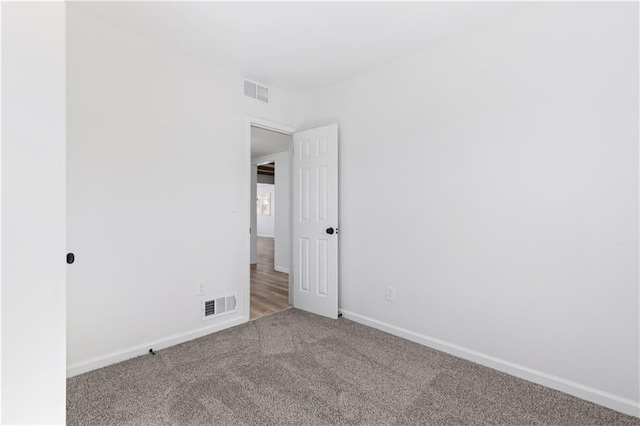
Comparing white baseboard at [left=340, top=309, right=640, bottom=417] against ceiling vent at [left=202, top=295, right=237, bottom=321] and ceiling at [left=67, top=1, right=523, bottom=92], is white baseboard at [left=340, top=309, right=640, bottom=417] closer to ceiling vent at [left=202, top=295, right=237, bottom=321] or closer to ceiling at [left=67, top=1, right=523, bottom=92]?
ceiling vent at [left=202, top=295, right=237, bottom=321]

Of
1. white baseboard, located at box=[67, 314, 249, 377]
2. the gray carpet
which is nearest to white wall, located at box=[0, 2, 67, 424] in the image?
the gray carpet

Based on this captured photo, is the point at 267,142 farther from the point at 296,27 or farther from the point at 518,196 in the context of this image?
the point at 518,196

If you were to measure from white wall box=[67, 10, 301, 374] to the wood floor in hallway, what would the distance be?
1.69 feet

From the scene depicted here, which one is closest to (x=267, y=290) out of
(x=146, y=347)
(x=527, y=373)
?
(x=146, y=347)

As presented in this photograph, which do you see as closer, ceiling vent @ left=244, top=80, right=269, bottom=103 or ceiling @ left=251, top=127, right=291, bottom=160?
ceiling vent @ left=244, top=80, right=269, bottom=103

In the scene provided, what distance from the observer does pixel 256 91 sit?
10.6 feet

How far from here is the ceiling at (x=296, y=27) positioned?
208 cm

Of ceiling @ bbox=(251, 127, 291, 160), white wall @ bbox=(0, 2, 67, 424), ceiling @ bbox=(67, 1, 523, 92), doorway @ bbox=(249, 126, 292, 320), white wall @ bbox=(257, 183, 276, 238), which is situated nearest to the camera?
white wall @ bbox=(0, 2, 67, 424)

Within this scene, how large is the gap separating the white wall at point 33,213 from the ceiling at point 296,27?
152cm

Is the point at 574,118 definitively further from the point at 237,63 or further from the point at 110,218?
the point at 110,218

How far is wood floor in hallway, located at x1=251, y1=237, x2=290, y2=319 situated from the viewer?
141 inches

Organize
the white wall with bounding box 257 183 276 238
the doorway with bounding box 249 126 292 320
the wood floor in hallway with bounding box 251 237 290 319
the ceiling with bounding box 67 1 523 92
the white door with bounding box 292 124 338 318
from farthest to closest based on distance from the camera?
the white wall with bounding box 257 183 276 238, the doorway with bounding box 249 126 292 320, the wood floor in hallway with bounding box 251 237 290 319, the white door with bounding box 292 124 338 318, the ceiling with bounding box 67 1 523 92

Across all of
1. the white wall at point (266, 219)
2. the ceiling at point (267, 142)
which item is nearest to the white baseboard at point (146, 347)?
the ceiling at point (267, 142)

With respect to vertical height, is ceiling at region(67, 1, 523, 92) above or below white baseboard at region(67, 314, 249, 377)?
above
